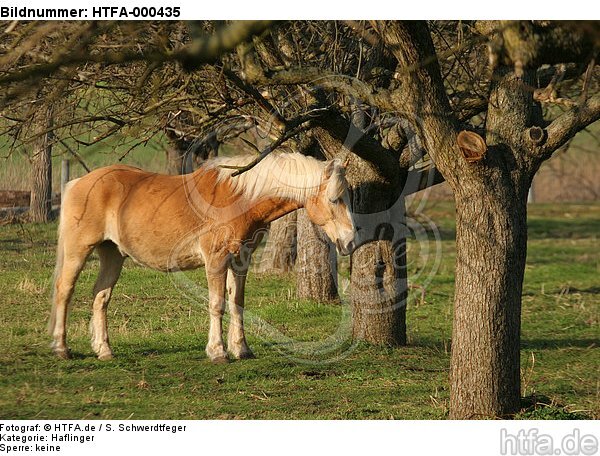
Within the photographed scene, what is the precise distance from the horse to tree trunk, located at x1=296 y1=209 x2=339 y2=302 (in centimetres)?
327

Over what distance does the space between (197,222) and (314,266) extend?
12.4ft

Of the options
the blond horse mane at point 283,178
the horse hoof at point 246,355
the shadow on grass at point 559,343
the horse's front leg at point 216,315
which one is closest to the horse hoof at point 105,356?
the horse's front leg at point 216,315

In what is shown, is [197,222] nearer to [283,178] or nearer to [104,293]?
[283,178]

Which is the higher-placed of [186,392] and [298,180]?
[298,180]

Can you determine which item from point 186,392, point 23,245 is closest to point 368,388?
point 186,392

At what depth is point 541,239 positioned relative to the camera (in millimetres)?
21781

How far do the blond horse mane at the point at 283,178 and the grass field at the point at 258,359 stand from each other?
1.77 metres

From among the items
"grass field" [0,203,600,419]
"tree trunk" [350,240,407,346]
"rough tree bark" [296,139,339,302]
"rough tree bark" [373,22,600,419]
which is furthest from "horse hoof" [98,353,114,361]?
"rough tree bark" [296,139,339,302]

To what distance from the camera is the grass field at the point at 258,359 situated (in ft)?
26.5

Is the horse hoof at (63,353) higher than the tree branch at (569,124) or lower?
lower

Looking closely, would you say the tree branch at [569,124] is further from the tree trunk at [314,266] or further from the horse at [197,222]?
the tree trunk at [314,266]

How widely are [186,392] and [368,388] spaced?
1719 mm

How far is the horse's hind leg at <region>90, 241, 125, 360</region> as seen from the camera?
973 cm
